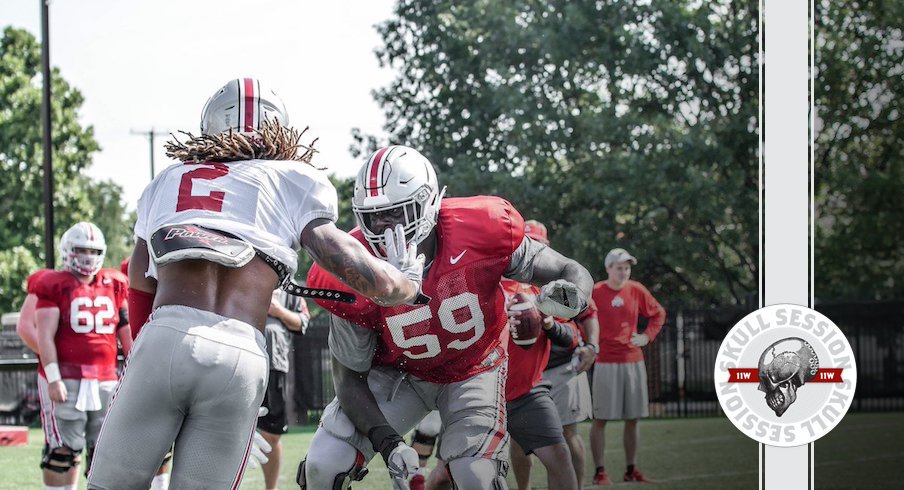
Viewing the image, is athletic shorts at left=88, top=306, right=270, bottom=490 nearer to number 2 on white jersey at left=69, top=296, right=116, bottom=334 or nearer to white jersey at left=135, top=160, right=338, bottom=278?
white jersey at left=135, top=160, right=338, bottom=278

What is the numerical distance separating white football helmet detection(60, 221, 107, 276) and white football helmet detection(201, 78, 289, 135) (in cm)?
219

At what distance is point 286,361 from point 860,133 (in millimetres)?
2820

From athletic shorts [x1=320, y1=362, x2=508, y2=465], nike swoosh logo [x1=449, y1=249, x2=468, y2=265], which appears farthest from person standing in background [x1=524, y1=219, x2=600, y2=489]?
nike swoosh logo [x1=449, y1=249, x2=468, y2=265]

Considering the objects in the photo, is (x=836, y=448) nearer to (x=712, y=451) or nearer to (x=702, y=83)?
(x=712, y=451)

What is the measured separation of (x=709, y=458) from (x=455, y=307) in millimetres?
3200

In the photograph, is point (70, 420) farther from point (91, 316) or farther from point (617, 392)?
point (617, 392)

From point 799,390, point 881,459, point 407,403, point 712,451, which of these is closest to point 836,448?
point 881,459

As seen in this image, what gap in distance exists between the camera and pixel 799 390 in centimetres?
327

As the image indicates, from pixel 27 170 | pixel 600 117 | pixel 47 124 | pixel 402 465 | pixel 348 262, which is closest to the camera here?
pixel 348 262

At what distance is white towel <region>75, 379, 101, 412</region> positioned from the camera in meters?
4.16

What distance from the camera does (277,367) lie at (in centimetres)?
468

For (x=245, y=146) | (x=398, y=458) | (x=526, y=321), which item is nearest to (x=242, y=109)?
(x=245, y=146)

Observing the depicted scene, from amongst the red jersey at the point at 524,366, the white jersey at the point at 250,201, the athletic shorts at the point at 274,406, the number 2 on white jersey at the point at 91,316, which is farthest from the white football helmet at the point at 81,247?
the white jersey at the point at 250,201

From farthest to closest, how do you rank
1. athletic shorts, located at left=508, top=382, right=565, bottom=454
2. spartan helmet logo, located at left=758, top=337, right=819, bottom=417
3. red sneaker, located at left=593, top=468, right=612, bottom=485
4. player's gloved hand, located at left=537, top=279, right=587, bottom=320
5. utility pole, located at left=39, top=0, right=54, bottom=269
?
utility pole, located at left=39, top=0, right=54, bottom=269, red sneaker, located at left=593, top=468, right=612, bottom=485, athletic shorts, located at left=508, top=382, right=565, bottom=454, spartan helmet logo, located at left=758, top=337, right=819, bottom=417, player's gloved hand, located at left=537, top=279, right=587, bottom=320
